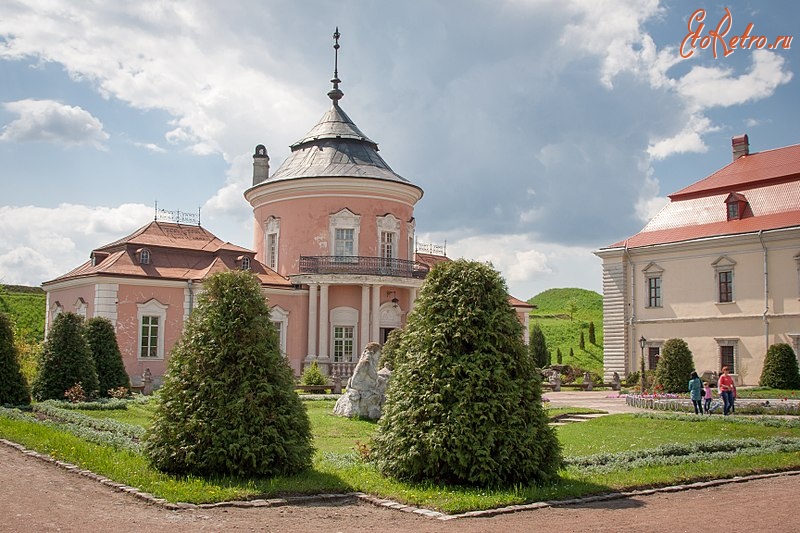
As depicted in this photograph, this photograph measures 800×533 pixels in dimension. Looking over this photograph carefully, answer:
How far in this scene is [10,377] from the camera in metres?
20.5

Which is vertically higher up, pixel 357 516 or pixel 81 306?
pixel 81 306

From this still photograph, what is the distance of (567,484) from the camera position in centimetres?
1028

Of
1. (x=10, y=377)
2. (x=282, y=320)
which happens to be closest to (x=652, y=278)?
(x=282, y=320)

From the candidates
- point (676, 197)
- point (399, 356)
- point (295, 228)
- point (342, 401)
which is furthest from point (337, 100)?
point (399, 356)

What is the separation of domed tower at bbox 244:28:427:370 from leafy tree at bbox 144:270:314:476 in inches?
883

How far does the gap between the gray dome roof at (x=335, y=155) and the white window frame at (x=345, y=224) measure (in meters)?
1.76

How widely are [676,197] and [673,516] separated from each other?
31.2m

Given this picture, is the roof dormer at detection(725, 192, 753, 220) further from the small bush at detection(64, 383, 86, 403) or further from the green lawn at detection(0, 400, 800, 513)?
the small bush at detection(64, 383, 86, 403)

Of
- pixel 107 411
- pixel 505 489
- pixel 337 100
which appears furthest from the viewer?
pixel 337 100

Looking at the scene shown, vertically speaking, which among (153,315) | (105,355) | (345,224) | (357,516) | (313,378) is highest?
(345,224)

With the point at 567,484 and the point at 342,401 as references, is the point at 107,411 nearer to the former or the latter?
the point at 342,401

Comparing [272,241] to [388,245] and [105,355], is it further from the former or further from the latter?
[105,355]

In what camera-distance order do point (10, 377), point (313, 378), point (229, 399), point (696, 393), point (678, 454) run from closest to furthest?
1. point (229, 399)
2. point (678, 454)
3. point (10, 377)
4. point (696, 393)
5. point (313, 378)

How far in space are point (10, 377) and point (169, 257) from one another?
13140 mm
